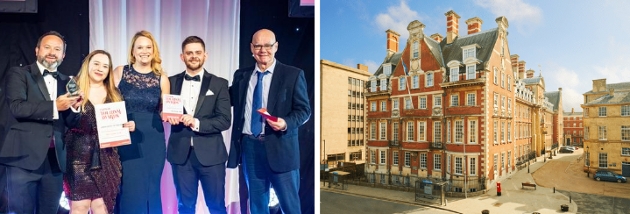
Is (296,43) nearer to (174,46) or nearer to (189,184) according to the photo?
(174,46)

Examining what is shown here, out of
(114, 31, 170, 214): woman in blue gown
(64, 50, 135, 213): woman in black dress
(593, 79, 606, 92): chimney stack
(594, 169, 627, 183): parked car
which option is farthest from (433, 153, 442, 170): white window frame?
(64, 50, 135, 213): woman in black dress

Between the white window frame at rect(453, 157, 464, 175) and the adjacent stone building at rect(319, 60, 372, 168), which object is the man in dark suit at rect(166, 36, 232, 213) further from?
the white window frame at rect(453, 157, 464, 175)

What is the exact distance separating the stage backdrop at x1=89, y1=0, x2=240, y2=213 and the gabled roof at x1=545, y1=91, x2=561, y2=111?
2005mm

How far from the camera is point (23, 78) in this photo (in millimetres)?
2371

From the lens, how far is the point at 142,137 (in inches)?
95.3

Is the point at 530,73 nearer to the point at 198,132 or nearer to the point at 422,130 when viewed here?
the point at 422,130

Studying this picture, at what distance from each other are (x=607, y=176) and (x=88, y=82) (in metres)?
3.25

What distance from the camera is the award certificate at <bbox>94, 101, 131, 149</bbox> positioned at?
93.3 inches

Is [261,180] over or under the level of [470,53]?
under

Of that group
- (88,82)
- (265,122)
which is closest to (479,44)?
(265,122)

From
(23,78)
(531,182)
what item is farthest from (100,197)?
(531,182)

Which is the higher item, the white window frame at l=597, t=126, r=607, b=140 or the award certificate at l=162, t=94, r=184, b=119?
the award certificate at l=162, t=94, r=184, b=119

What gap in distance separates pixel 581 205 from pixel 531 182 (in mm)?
276

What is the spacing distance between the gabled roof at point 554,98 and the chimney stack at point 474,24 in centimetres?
58
